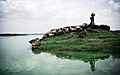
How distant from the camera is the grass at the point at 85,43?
2070 cm

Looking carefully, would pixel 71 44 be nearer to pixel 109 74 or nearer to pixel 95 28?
pixel 95 28

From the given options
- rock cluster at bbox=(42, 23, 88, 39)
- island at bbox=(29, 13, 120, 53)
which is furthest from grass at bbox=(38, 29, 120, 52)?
rock cluster at bbox=(42, 23, 88, 39)

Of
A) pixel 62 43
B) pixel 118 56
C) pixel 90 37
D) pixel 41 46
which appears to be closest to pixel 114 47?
pixel 118 56

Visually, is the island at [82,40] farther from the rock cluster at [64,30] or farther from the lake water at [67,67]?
the lake water at [67,67]

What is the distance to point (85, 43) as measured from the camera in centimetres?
2247

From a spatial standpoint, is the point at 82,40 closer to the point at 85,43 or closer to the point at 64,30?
the point at 85,43

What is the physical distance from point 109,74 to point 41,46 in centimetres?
1319

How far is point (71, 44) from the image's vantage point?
74.8 ft

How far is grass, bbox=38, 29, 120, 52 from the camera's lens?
20.7m

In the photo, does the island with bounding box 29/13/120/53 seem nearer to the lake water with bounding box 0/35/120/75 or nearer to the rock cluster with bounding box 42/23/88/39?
the rock cluster with bounding box 42/23/88/39

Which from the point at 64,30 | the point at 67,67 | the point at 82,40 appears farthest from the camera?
the point at 64,30

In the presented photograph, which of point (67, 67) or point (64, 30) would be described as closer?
point (67, 67)

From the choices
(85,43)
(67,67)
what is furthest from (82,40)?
(67,67)

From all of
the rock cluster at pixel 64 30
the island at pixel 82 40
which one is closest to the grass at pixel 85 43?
the island at pixel 82 40
